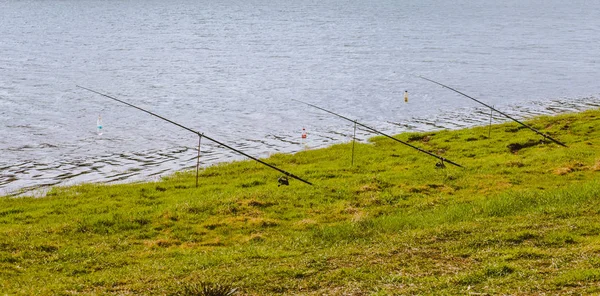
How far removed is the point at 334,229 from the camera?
2058 cm

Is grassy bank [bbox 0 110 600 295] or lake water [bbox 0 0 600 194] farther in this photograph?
lake water [bbox 0 0 600 194]

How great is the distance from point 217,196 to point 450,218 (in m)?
8.72

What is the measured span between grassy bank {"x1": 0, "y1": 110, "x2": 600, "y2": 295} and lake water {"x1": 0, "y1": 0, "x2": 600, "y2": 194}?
501cm

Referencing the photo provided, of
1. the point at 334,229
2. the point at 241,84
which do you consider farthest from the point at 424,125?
the point at 334,229

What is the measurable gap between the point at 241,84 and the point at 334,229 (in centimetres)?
3792

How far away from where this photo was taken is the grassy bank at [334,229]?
50.2ft

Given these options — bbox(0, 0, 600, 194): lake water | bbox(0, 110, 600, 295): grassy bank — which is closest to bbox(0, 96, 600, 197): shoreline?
bbox(0, 0, 600, 194): lake water

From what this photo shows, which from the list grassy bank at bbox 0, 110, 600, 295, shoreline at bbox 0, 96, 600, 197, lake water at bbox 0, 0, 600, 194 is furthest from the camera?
lake water at bbox 0, 0, 600, 194

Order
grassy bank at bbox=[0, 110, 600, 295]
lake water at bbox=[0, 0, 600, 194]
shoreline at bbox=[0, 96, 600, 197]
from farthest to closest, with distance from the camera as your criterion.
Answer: lake water at bbox=[0, 0, 600, 194] < shoreline at bbox=[0, 96, 600, 197] < grassy bank at bbox=[0, 110, 600, 295]

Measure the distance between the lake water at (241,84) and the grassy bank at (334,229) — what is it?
5.01 meters

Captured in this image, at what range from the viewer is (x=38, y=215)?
2412cm

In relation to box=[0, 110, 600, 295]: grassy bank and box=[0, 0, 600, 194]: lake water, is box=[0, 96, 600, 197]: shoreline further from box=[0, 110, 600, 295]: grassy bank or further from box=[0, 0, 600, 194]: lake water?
box=[0, 110, 600, 295]: grassy bank

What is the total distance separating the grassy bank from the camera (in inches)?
602

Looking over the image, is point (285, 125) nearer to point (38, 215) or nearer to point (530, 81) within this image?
point (38, 215)
